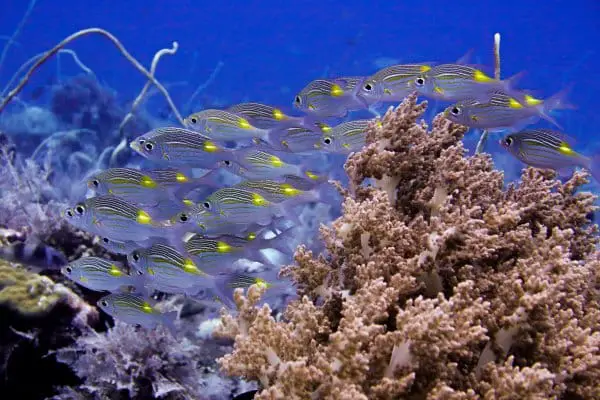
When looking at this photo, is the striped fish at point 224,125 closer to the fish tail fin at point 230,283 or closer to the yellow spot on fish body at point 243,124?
the yellow spot on fish body at point 243,124

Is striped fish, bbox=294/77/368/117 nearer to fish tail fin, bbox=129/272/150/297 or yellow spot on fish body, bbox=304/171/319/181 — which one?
yellow spot on fish body, bbox=304/171/319/181

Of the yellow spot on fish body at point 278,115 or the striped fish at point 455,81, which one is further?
the yellow spot on fish body at point 278,115

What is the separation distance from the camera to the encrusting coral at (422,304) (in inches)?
80.8

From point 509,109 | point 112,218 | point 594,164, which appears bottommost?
point 112,218

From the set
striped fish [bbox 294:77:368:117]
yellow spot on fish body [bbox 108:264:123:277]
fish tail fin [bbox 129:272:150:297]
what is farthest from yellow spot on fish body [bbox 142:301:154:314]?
striped fish [bbox 294:77:368:117]

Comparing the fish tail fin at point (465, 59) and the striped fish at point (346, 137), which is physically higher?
the fish tail fin at point (465, 59)

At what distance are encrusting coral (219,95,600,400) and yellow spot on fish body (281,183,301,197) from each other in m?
1.08

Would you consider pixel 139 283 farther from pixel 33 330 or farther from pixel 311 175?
pixel 311 175

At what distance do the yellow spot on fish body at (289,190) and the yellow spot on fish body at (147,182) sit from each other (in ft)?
3.86

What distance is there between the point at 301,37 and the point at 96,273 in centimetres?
Answer: 9984

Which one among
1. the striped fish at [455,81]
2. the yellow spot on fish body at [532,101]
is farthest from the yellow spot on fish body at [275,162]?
the yellow spot on fish body at [532,101]

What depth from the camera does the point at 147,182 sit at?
4.36 meters

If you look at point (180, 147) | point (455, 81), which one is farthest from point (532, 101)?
point (180, 147)

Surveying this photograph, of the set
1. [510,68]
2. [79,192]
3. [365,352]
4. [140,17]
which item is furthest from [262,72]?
[365,352]
